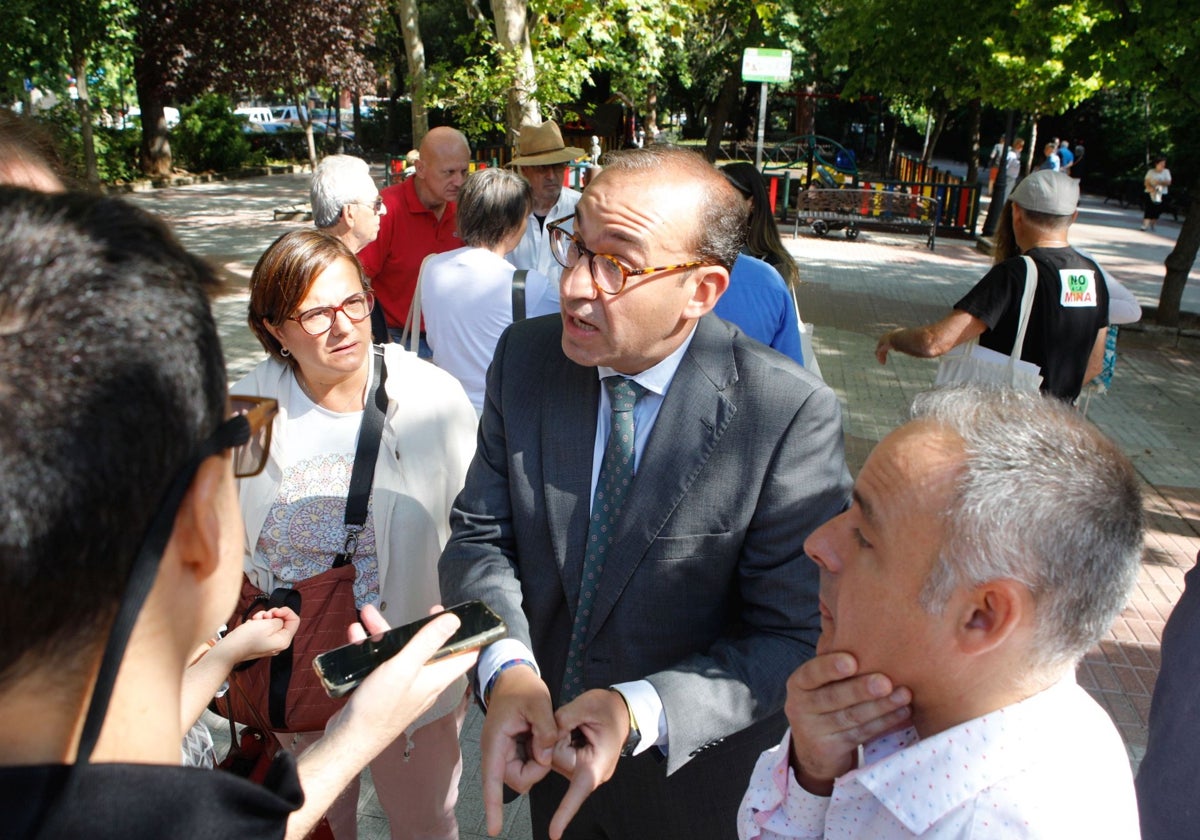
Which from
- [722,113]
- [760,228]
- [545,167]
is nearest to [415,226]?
[545,167]

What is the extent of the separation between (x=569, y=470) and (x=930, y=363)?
8044 millimetres

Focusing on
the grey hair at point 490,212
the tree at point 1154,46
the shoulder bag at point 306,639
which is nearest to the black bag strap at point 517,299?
the grey hair at point 490,212

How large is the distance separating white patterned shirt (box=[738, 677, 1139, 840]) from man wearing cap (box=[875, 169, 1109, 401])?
3.07 metres

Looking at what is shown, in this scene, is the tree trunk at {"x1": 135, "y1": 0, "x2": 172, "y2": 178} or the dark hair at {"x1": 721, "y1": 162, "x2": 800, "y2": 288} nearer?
the dark hair at {"x1": 721, "y1": 162, "x2": 800, "y2": 288}

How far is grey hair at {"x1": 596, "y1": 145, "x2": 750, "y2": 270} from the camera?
196 cm

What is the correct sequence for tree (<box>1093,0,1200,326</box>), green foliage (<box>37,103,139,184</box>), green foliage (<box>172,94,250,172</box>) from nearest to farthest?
tree (<box>1093,0,1200,326</box>) < green foliage (<box>37,103,139,184</box>) < green foliage (<box>172,94,250,172</box>)

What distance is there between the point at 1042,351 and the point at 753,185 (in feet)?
5.06

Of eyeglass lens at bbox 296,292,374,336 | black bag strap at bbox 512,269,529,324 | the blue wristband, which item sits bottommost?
the blue wristband

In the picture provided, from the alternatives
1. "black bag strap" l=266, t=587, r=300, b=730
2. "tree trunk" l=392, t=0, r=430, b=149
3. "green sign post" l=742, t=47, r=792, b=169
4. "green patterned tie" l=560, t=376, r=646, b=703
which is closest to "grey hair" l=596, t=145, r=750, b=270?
"green patterned tie" l=560, t=376, r=646, b=703

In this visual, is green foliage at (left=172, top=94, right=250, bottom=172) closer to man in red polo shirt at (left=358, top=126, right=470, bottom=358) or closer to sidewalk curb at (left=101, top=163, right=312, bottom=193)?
sidewalk curb at (left=101, top=163, right=312, bottom=193)

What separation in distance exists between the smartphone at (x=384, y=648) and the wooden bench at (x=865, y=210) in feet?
53.0

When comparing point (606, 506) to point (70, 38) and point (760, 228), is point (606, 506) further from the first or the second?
point (70, 38)

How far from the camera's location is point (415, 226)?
515 centimetres

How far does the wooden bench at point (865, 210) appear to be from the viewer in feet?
55.8
